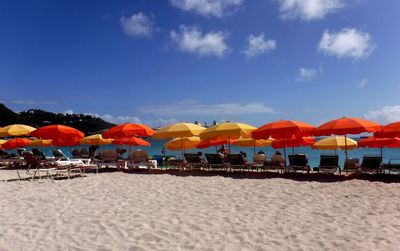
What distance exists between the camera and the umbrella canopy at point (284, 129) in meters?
12.3

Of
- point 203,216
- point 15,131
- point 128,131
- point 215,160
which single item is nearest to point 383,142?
point 215,160

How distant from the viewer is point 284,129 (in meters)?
12.4

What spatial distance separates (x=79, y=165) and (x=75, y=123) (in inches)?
3902

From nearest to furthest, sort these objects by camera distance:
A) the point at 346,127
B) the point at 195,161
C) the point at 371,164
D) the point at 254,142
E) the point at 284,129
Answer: the point at 346,127 < the point at 371,164 < the point at 284,129 < the point at 195,161 < the point at 254,142

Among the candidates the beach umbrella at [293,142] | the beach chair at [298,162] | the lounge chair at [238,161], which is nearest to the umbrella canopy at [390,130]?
the beach chair at [298,162]

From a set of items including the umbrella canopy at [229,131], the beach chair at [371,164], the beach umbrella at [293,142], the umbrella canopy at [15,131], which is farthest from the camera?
the umbrella canopy at [15,131]

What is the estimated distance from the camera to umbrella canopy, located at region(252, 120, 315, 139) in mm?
12305

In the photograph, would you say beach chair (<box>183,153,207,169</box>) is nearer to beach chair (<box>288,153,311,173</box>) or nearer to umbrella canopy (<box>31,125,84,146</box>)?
beach chair (<box>288,153,311,173</box>)

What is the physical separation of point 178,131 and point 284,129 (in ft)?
13.6

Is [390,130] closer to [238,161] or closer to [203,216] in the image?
[238,161]

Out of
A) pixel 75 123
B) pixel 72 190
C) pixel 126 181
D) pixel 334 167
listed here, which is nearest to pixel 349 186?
pixel 334 167

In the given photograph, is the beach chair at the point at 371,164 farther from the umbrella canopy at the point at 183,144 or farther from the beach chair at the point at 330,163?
the umbrella canopy at the point at 183,144

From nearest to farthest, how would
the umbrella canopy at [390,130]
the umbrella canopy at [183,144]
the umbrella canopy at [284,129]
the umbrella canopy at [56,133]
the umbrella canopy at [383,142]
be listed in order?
1. the umbrella canopy at [390,130]
2. the umbrella canopy at [284,129]
3. the umbrella canopy at [383,142]
4. the umbrella canopy at [56,133]
5. the umbrella canopy at [183,144]

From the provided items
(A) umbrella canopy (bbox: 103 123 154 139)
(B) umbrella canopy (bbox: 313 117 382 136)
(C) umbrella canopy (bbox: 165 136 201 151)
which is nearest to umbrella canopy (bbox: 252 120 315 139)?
(B) umbrella canopy (bbox: 313 117 382 136)
